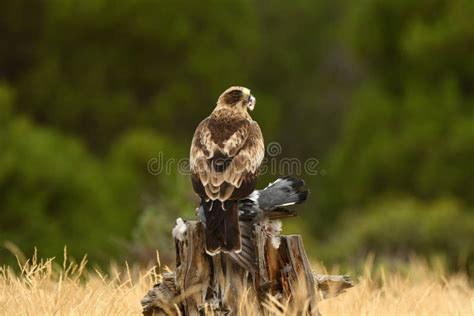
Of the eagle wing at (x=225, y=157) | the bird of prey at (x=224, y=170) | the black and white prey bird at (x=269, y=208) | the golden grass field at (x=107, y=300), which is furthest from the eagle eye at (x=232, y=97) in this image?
the golden grass field at (x=107, y=300)

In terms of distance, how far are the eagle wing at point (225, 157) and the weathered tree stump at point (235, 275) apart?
294mm

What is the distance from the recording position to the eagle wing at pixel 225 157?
Answer: 22.1ft

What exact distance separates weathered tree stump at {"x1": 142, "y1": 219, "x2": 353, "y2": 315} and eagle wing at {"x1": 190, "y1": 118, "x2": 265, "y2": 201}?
294mm

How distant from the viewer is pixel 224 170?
269 inches

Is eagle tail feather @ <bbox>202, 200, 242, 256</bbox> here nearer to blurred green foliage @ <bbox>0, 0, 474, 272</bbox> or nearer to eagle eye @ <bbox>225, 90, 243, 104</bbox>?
eagle eye @ <bbox>225, 90, 243, 104</bbox>

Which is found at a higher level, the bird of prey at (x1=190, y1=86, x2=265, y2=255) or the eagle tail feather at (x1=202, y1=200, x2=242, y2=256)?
the bird of prey at (x1=190, y1=86, x2=265, y2=255)

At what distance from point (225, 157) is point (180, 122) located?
16.3m

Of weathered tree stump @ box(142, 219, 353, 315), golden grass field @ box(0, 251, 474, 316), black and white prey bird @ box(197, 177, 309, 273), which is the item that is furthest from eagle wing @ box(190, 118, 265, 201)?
golden grass field @ box(0, 251, 474, 316)

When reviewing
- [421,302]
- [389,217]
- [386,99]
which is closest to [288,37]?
[386,99]

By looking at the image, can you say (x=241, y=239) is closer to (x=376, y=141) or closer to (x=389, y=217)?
(x=389, y=217)

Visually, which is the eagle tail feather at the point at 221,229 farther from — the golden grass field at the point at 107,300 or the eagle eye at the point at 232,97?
the eagle eye at the point at 232,97

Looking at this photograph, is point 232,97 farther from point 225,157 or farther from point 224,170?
point 224,170

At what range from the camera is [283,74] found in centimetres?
2820

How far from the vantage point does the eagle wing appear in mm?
6734
